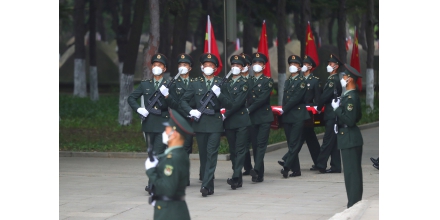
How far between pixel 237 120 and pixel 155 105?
123 centimetres

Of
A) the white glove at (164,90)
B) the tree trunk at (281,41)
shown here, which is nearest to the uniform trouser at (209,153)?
the white glove at (164,90)

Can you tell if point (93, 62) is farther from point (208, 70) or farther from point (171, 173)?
point (171, 173)

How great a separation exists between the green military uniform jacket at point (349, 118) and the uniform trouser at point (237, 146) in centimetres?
236

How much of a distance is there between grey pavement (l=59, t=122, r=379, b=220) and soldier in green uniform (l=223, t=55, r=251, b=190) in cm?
32

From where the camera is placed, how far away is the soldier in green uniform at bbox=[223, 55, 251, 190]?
1276 centimetres

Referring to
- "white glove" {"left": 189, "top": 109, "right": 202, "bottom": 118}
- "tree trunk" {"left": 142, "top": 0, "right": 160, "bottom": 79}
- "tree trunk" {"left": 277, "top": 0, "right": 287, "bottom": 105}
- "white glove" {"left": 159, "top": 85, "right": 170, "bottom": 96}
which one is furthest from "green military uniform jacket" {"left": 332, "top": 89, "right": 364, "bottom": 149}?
"tree trunk" {"left": 277, "top": 0, "right": 287, "bottom": 105}

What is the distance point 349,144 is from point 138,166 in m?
5.95

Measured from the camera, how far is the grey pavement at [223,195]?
10.6 m
